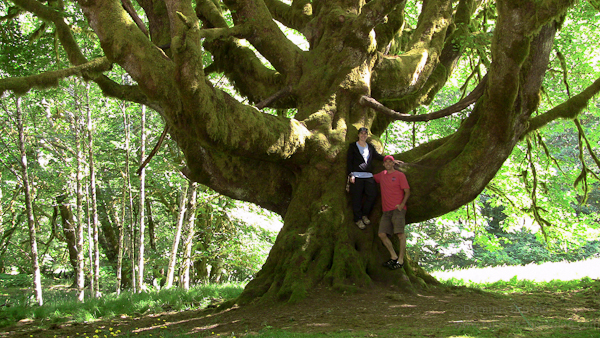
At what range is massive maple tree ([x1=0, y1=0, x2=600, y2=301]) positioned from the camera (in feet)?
17.0

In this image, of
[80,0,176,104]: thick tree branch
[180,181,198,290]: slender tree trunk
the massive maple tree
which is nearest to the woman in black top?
the massive maple tree

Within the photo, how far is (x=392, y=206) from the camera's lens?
643 cm

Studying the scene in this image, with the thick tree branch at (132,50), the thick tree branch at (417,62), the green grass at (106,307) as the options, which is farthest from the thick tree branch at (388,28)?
the green grass at (106,307)

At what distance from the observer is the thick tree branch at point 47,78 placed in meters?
5.11

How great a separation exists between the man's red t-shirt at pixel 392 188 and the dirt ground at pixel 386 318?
1.24 meters

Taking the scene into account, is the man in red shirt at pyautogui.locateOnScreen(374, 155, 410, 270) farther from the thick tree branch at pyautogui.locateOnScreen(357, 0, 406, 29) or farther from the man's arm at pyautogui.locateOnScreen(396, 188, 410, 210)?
the thick tree branch at pyautogui.locateOnScreen(357, 0, 406, 29)

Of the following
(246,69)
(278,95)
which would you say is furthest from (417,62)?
(246,69)

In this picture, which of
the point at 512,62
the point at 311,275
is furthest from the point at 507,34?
the point at 311,275

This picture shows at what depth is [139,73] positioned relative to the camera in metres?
5.20

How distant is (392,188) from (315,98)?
2071 mm

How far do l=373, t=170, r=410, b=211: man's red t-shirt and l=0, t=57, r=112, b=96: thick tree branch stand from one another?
4216 millimetres

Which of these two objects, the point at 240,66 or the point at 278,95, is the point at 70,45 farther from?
the point at 278,95

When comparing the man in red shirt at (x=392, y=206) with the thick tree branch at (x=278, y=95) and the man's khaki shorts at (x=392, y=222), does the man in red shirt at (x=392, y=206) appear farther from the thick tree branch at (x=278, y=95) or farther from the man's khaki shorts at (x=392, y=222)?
the thick tree branch at (x=278, y=95)

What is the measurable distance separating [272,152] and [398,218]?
209 centimetres
